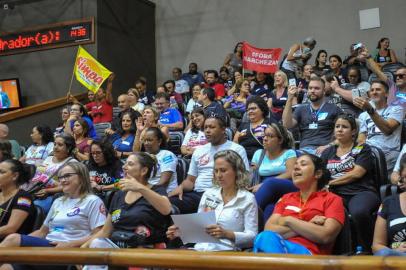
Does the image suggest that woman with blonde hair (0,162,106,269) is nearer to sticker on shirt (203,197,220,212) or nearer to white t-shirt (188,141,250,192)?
sticker on shirt (203,197,220,212)

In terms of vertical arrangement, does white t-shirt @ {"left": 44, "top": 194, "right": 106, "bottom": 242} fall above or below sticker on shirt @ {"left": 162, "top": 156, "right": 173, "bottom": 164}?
below

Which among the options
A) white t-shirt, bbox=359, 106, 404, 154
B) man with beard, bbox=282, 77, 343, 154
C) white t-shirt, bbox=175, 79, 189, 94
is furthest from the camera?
white t-shirt, bbox=175, 79, 189, 94

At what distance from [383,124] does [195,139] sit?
1928 mm

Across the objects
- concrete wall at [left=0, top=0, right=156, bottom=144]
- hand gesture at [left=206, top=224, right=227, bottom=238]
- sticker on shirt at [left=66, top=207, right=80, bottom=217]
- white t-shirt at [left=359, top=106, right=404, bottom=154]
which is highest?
concrete wall at [left=0, top=0, right=156, bottom=144]

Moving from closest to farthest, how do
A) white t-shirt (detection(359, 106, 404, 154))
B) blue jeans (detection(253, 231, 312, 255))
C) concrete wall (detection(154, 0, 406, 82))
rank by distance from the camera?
blue jeans (detection(253, 231, 312, 255)) → white t-shirt (detection(359, 106, 404, 154)) → concrete wall (detection(154, 0, 406, 82))

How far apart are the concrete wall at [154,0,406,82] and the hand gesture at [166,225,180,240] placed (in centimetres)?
740

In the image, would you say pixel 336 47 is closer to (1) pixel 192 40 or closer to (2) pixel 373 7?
(2) pixel 373 7

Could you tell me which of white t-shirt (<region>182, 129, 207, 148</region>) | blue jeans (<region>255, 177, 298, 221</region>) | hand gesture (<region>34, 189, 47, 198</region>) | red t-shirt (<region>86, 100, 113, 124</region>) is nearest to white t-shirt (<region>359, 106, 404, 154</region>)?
blue jeans (<region>255, 177, 298, 221</region>)

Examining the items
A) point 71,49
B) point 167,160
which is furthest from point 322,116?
point 71,49

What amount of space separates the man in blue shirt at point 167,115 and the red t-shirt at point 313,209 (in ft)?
11.9

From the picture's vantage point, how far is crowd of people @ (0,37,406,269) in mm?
2742

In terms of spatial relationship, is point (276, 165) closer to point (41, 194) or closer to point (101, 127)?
point (41, 194)

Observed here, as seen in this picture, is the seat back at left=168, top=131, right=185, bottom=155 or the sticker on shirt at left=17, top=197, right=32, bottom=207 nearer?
the sticker on shirt at left=17, top=197, right=32, bottom=207

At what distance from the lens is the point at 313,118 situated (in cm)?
480
